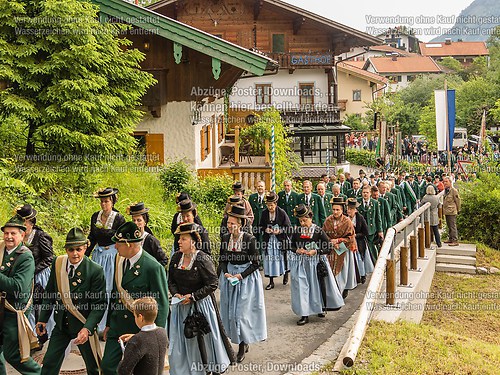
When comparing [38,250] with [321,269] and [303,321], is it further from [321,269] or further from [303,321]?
[321,269]

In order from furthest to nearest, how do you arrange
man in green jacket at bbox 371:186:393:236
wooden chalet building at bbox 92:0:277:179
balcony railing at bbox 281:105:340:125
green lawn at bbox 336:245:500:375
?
balcony railing at bbox 281:105:340:125, wooden chalet building at bbox 92:0:277:179, man in green jacket at bbox 371:186:393:236, green lawn at bbox 336:245:500:375

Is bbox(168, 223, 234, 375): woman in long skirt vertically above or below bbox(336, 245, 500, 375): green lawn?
above

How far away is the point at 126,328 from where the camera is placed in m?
6.48

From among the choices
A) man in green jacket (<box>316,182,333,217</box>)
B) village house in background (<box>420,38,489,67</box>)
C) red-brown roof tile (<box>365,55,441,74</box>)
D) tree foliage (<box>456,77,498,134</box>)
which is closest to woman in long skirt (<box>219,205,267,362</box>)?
man in green jacket (<box>316,182,333,217</box>)

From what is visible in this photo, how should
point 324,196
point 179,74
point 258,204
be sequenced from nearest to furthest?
point 258,204, point 324,196, point 179,74

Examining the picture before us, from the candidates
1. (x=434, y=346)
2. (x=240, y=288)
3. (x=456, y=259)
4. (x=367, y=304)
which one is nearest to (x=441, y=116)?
(x=456, y=259)

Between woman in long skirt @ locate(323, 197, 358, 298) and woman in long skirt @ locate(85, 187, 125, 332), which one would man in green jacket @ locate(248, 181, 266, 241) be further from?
woman in long skirt @ locate(85, 187, 125, 332)

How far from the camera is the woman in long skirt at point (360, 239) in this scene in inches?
491

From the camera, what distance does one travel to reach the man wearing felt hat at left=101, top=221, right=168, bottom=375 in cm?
643

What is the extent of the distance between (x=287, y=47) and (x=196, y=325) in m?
29.2

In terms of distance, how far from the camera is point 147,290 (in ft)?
21.4

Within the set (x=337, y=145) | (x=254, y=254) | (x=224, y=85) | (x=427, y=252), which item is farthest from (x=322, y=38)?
(x=254, y=254)

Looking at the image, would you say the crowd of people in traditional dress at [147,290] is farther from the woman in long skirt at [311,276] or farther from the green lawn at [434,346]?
the green lawn at [434,346]

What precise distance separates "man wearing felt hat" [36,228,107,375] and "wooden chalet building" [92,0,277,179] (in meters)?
A: 11.2
